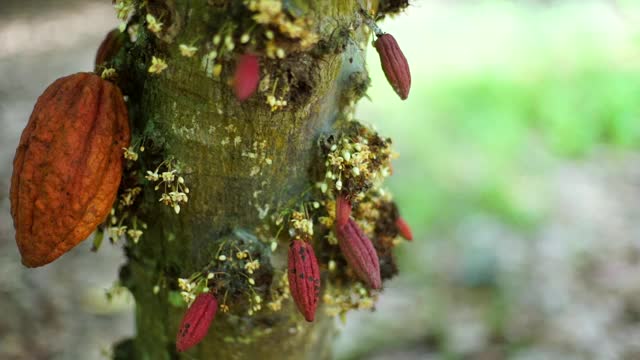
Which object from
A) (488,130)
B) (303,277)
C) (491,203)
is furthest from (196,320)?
(488,130)

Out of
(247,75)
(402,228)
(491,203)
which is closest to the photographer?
(247,75)

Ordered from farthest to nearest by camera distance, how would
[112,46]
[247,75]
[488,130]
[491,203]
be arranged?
[488,130] → [491,203] → [112,46] → [247,75]

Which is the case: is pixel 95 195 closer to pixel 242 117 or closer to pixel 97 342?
pixel 242 117

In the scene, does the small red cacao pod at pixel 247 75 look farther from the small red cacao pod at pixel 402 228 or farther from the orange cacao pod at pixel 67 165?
the small red cacao pod at pixel 402 228

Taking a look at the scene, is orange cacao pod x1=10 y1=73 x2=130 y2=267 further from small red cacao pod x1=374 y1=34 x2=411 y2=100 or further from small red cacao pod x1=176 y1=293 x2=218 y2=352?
small red cacao pod x1=374 y1=34 x2=411 y2=100

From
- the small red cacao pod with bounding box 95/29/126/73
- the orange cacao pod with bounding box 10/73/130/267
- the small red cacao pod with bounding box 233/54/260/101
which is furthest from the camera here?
the small red cacao pod with bounding box 95/29/126/73

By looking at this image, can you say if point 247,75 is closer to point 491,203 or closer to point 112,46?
point 112,46

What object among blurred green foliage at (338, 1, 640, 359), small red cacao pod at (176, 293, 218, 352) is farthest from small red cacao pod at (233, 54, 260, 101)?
blurred green foliage at (338, 1, 640, 359)
